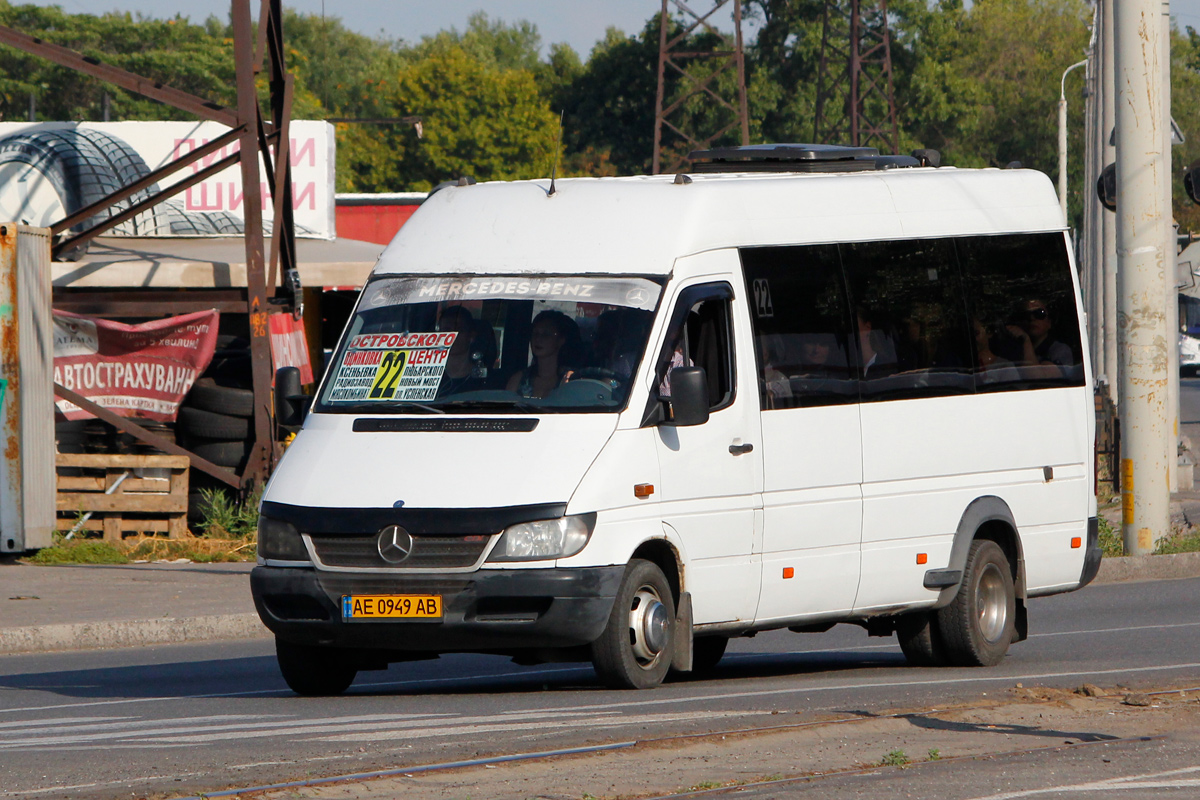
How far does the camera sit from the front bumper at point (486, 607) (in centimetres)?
838

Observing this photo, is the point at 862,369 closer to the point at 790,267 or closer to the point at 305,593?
the point at 790,267

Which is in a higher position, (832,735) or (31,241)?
(31,241)

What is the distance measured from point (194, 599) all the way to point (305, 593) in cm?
580

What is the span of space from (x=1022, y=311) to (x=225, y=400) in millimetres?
9062

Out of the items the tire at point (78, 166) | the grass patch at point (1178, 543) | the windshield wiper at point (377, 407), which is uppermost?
the tire at point (78, 166)

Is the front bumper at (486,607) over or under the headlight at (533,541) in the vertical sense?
under

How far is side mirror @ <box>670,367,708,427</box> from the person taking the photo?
8734 millimetres

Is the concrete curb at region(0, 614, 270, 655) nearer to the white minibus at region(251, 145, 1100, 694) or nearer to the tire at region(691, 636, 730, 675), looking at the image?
the white minibus at region(251, 145, 1100, 694)

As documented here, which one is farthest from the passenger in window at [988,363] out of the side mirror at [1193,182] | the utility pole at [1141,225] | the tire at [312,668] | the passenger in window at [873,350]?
the utility pole at [1141,225]

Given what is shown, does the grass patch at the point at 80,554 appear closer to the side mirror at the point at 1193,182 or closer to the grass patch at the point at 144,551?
the grass patch at the point at 144,551

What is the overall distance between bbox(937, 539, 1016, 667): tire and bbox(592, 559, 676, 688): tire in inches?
88.6

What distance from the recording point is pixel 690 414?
8789mm

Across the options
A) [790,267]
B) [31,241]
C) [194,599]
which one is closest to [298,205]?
[31,241]

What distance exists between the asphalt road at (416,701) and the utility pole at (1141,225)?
11.6ft
